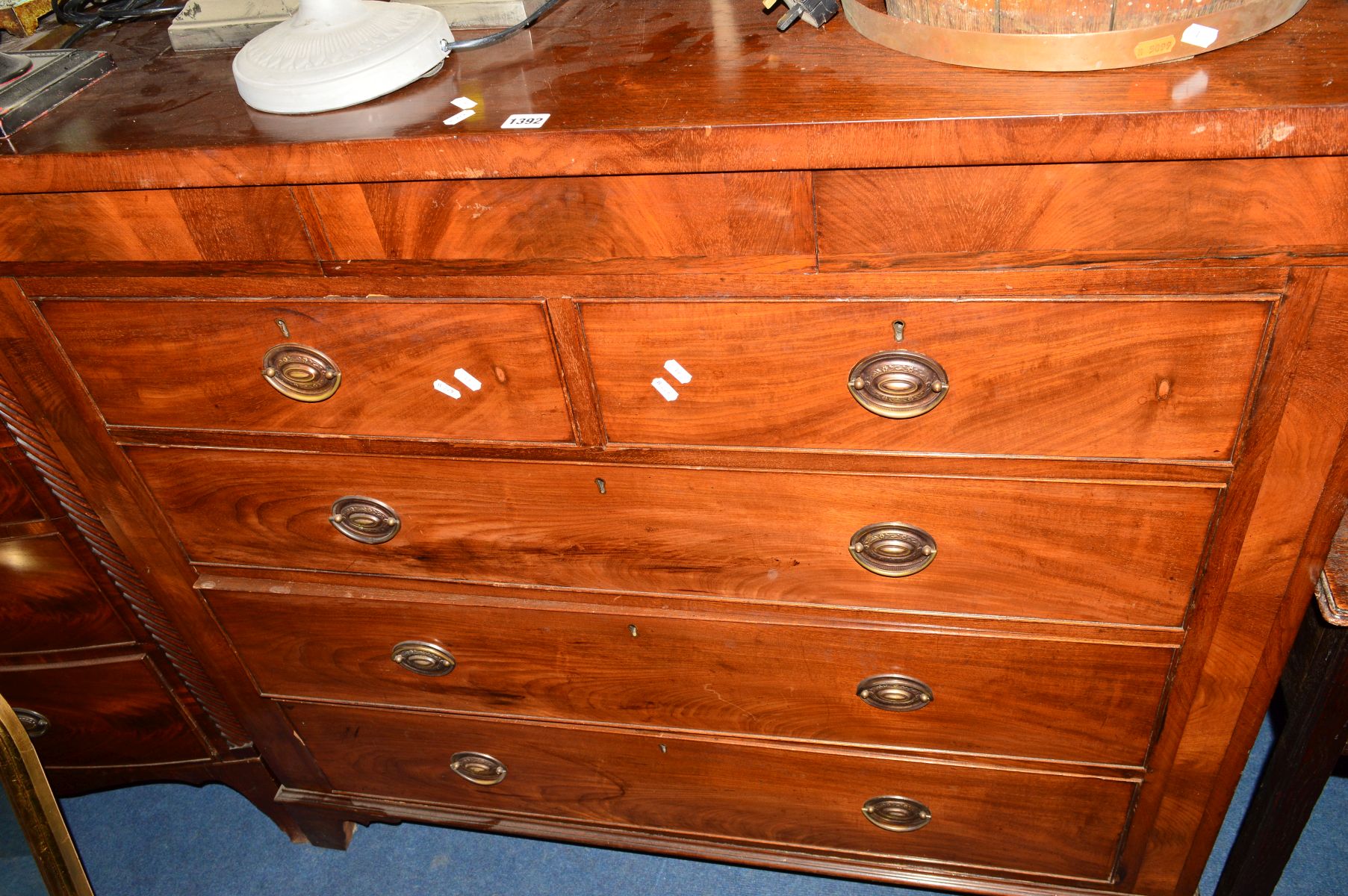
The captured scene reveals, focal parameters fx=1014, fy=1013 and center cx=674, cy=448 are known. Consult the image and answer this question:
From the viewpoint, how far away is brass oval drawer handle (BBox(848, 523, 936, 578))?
96 centimetres

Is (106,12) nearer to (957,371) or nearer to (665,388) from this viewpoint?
(665,388)

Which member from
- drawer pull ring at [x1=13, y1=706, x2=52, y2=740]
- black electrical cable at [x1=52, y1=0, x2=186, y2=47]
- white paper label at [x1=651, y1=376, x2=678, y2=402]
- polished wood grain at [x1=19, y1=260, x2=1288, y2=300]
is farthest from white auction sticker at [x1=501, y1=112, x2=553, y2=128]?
drawer pull ring at [x1=13, y1=706, x2=52, y2=740]

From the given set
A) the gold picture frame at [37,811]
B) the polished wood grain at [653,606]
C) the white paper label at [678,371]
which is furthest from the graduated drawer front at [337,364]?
the gold picture frame at [37,811]

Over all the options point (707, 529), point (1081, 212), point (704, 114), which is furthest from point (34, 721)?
point (1081, 212)

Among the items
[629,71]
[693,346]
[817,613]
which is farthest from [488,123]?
[817,613]

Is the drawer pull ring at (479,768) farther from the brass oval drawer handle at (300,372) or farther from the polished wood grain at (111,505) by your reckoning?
the brass oval drawer handle at (300,372)

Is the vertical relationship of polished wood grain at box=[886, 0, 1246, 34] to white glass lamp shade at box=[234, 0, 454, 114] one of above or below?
below

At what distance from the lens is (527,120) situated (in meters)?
0.80

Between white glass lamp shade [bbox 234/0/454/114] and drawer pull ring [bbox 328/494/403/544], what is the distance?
1.32 ft

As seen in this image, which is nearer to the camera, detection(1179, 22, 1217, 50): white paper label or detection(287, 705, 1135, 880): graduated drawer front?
detection(1179, 22, 1217, 50): white paper label

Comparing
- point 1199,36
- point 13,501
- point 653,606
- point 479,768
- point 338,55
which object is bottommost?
point 479,768

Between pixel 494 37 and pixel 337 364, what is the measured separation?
0.34m

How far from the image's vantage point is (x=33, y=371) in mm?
1032

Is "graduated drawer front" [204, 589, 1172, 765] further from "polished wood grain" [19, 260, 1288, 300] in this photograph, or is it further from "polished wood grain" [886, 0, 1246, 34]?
"polished wood grain" [886, 0, 1246, 34]
